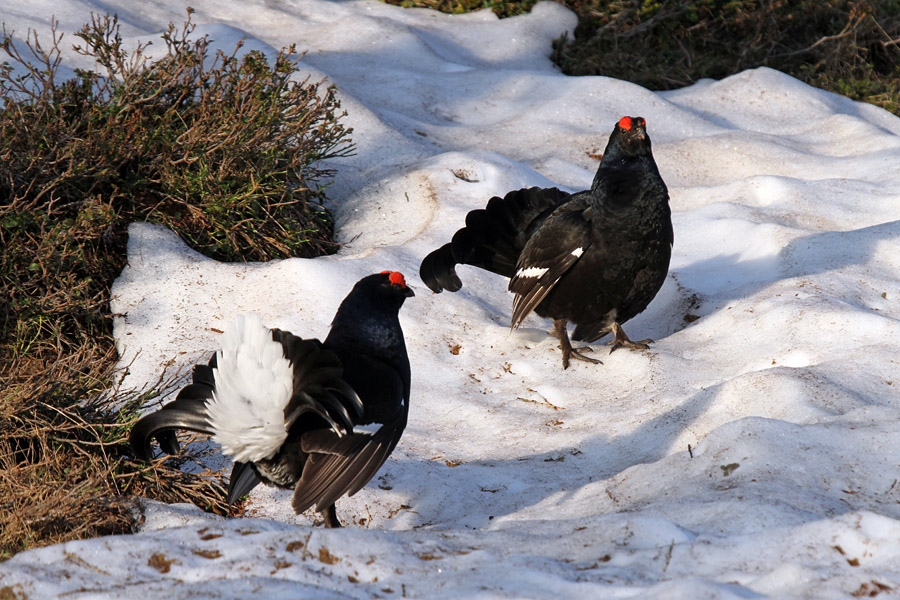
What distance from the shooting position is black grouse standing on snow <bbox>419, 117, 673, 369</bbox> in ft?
14.1

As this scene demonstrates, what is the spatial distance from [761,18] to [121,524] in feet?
26.6

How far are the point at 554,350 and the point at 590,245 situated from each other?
67 cm

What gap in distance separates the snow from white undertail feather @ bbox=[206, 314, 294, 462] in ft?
1.14

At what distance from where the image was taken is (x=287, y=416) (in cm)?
277

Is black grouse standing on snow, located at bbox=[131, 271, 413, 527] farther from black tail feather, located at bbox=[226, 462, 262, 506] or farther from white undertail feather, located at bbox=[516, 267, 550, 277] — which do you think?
white undertail feather, located at bbox=[516, 267, 550, 277]

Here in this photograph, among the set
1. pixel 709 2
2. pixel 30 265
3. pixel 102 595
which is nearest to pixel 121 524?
pixel 102 595

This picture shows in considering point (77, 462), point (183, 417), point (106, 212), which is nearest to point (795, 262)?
point (183, 417)

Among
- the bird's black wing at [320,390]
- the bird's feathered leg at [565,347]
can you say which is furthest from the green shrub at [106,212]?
the bird's feathered leg at [565,347]

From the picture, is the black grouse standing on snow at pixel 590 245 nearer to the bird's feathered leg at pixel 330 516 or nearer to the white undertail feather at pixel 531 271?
the white undertail feather at pixel 531 271

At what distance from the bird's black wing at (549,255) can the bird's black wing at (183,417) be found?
2014mm

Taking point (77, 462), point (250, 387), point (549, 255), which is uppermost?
point (250, 387)

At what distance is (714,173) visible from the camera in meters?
6.73

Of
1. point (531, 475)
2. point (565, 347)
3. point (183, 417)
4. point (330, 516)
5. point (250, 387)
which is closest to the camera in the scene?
point (250, 387)

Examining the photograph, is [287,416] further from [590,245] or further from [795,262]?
[795,262]
